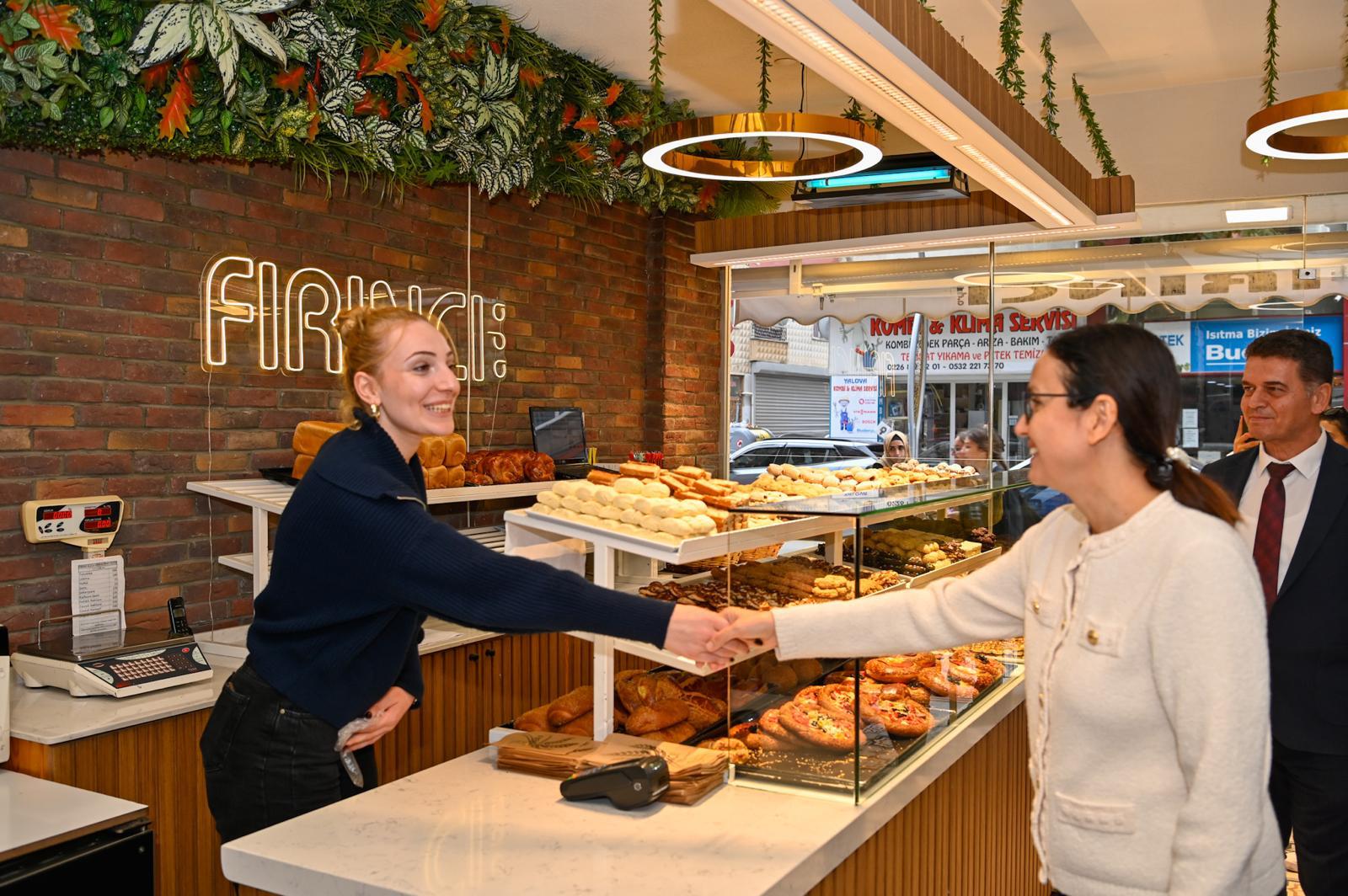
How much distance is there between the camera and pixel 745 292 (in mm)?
7270

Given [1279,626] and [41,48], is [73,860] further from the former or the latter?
[1279,626]

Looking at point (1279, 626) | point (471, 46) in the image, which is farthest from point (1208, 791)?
point (471, 46)

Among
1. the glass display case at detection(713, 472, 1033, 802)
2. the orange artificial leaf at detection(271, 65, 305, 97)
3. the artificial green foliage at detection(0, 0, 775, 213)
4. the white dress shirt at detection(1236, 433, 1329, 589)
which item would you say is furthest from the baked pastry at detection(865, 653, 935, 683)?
the orange artificial leaf at detection(271, 65, 305, 97)

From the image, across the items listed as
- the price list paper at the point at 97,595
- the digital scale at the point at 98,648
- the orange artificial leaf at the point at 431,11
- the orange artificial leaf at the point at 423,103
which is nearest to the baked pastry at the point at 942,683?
the digital scale at the point at 98,648

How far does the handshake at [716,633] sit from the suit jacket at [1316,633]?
4.92 feet

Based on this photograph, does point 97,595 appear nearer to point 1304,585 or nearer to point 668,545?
point 668,545

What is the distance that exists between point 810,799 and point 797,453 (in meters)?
5.25

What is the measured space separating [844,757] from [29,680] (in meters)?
2.55

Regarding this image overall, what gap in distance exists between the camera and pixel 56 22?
3.18 metres

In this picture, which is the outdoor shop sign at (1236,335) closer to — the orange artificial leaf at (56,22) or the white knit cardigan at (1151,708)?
the white knit cardigan at (1151,708)

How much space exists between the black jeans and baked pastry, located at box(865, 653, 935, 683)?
1481mm

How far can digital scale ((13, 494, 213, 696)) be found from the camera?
3.26 metres

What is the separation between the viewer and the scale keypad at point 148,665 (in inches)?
128

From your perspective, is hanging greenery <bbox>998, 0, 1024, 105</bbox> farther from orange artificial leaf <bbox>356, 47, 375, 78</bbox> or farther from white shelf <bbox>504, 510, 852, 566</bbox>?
orange artificial leaf <bbox>356, 47, 375, 78</bbox>
